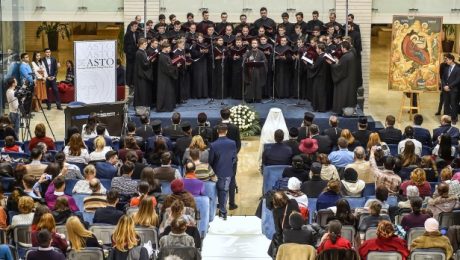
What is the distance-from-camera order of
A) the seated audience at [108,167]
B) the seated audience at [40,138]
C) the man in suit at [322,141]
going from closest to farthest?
the seated audience at [108,167]
the seated audience at [40,138]
the man in suit at [322,141]

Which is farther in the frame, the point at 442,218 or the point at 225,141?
the point at 225,141

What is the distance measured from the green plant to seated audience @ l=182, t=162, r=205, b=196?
64.7ft

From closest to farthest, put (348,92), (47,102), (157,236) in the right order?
(157,236), (348,92), (47,102)

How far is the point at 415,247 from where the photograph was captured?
42.5ft

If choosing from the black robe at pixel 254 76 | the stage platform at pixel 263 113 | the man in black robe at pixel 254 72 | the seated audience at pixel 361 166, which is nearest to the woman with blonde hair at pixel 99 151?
the seated audience at pixel 361 166

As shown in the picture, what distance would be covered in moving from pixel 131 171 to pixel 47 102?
11.8m

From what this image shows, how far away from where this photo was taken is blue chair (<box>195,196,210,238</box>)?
15.1 meters

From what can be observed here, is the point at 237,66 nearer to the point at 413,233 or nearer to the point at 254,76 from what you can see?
the point at 254,76

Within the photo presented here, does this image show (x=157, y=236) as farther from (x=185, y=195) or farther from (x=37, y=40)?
(x=37, y=40)

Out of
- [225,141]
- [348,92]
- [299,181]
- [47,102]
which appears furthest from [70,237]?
[47,102]

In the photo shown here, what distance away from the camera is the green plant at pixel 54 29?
34.3m

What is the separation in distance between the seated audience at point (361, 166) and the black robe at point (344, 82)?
7.11 metres

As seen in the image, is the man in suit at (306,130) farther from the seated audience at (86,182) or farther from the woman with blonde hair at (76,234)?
the woman with blonde hair at (76,234)

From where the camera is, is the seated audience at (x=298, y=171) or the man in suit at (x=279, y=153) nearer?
the seated audience at (x=298, y=171)
